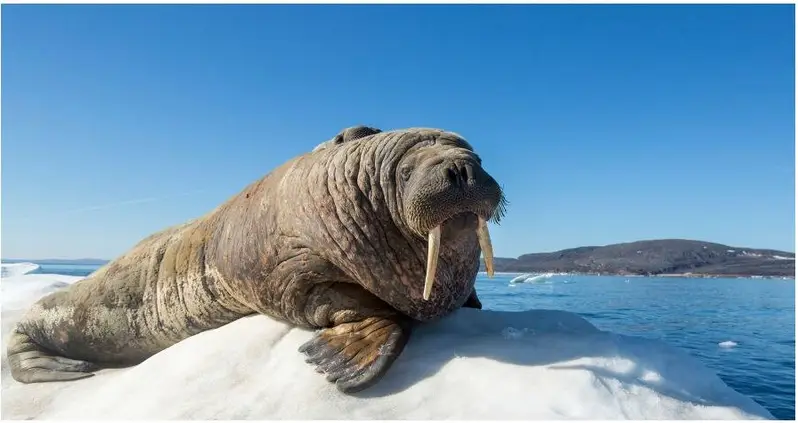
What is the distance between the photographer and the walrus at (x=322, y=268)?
134 inches

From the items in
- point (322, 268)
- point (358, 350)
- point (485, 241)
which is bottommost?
point (358, 350)

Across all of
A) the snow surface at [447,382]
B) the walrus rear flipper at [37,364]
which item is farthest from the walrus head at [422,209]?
the walrus rear flipper at [37,364]

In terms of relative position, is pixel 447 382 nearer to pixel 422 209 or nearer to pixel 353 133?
pixel 422 209

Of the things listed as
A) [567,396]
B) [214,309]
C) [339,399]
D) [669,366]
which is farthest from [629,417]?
[214,309]

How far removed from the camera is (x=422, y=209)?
3.35 meters

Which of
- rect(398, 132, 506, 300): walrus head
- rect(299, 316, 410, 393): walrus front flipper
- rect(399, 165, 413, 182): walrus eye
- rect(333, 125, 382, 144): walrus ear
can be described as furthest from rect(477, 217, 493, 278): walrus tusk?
rect(333, 125, 382, 144): walrus ear

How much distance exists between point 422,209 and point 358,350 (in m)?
0.97

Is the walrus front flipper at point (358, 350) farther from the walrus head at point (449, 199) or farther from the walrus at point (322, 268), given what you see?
the walrus head at point (449, 199)

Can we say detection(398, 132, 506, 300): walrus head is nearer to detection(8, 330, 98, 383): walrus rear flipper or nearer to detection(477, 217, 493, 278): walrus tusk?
detection(477, 217, 493, 278): walrus tusk

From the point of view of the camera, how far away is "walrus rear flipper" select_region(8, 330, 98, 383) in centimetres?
472

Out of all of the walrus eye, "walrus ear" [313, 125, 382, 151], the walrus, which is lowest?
the walrus

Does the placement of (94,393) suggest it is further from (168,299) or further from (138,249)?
(138,249)

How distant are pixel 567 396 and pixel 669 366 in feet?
2.97

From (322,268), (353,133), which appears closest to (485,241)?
(322,268)
